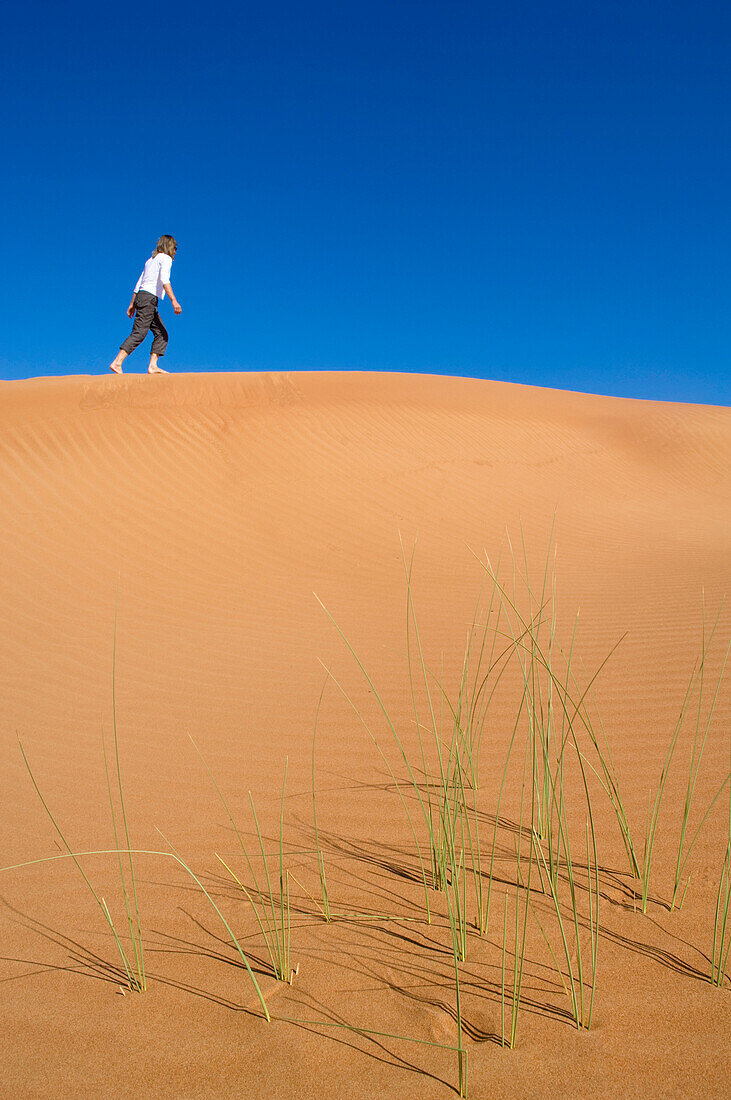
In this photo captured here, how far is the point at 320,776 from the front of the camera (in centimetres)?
277

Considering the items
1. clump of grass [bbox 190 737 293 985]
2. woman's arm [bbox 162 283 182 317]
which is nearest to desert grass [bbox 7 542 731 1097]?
clump of grass [bbox 190 737 293 985]

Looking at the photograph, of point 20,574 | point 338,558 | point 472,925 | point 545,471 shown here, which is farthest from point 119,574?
point 545,471

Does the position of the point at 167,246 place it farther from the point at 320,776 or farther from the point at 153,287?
the point at 320,776

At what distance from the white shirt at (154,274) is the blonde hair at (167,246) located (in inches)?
3.5

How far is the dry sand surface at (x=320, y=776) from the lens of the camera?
1384 millimetres

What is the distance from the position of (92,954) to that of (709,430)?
47.9ft

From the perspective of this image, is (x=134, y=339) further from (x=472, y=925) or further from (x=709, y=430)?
(x=709, y=430)

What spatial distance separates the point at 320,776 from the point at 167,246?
8.37 metres

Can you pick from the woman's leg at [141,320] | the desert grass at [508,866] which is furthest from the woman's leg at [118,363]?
the desert grass at [508,866]

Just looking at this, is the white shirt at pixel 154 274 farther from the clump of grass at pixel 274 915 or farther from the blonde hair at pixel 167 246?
the clump of grass at pixel 274 915

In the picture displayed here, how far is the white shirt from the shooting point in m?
9.16

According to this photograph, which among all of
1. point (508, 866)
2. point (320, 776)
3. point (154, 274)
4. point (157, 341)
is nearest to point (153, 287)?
point (154, 274)

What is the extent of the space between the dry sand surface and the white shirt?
2129 mm

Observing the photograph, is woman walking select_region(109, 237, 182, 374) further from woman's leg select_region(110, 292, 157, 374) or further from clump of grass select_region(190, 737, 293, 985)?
clump of grass select_region(190, 737, 293, 985)
